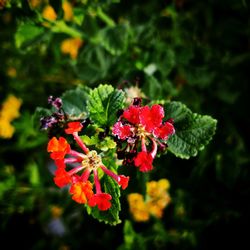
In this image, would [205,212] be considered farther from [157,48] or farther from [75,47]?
[75,47]

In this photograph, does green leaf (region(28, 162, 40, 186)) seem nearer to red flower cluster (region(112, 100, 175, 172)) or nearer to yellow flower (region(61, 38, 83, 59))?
yellow flower (region(61, 38, 83, 59))

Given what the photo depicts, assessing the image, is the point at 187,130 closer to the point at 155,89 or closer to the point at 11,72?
the point at 155,89

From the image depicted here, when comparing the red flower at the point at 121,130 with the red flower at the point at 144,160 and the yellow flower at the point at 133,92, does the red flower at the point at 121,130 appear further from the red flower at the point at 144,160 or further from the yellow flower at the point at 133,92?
the yellow flower at the point at 133,92

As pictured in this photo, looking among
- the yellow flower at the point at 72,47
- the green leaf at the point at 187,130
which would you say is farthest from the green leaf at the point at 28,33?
the green leaf at the point at 187,130

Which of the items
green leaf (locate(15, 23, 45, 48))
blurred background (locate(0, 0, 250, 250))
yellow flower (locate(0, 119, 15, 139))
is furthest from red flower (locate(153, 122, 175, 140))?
yellow flower (locate(0, 119, 15, 139))

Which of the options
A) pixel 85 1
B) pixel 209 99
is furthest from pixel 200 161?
pixel 85 1

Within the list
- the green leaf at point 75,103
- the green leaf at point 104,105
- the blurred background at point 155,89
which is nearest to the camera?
A: the green leaf at point 104,105
